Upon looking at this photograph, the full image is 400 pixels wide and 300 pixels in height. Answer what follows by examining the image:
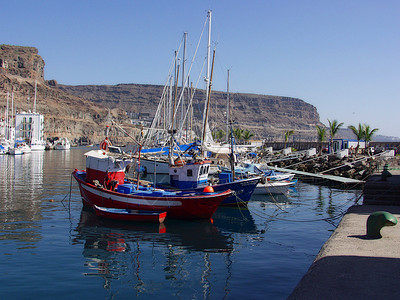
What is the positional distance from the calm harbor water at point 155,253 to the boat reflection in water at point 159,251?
0.04 m

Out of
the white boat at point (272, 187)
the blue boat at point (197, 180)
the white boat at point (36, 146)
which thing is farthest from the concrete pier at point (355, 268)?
the white boat at point (36, 146)

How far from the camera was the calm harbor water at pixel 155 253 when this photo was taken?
12750 mm

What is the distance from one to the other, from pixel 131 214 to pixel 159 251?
5.78 meters

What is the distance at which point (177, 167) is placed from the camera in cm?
2958

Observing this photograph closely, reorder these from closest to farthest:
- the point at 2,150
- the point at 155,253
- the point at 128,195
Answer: the point at 155,253 → the point at 128,195 → the point at 2,150

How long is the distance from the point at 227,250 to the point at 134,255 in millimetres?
4047

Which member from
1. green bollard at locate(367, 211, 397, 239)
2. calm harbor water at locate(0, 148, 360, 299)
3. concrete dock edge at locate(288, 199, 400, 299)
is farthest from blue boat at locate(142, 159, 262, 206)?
green bollard at locate(367, 211, 397, 239)

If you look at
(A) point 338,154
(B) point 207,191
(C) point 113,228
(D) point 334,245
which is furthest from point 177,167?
(A) point 338,154

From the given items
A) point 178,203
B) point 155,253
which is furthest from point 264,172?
point 155,253

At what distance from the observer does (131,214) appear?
22.7 m

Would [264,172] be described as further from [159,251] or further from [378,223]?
[378,223]

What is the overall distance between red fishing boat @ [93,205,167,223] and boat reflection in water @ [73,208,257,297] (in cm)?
30

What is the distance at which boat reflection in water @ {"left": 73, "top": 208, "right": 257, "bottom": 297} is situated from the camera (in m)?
13.8

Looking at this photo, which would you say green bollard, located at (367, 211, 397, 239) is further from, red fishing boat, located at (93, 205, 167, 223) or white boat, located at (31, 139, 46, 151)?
white boat, located at (31, 139, 46, 151)
